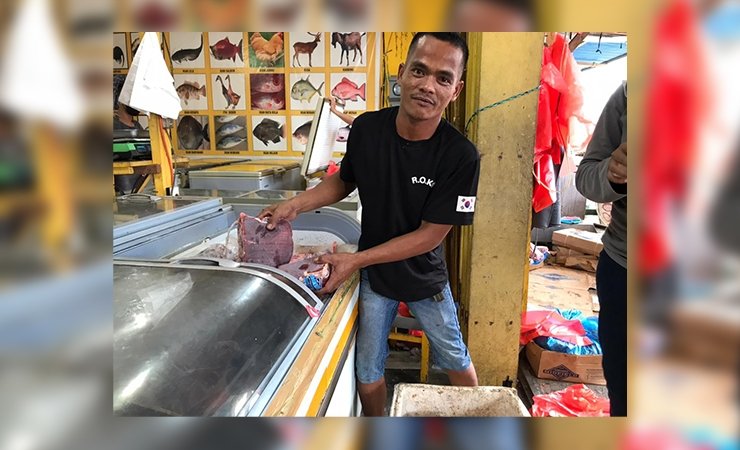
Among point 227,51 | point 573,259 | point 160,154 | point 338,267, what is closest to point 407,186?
point 338,267

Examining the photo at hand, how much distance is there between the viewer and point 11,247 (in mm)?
404

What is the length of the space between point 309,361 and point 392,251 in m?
0.50

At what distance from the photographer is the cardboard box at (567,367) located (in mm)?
1945

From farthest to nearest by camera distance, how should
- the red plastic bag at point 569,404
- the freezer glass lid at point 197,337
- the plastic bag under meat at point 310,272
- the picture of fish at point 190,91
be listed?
the picture of fish at point 190,91, the red plastic bag at point 569,404, the plastic bag under meat at point 310,272, the freezer glass lid at point 197,337

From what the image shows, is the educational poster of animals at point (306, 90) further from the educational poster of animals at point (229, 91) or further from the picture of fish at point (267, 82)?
the educational poster of animals at point (229, 91)

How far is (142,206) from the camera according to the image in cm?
154

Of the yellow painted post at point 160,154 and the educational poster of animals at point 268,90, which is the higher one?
the educational poster of animals at point 268,90

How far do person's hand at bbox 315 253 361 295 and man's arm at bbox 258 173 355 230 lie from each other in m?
0.31

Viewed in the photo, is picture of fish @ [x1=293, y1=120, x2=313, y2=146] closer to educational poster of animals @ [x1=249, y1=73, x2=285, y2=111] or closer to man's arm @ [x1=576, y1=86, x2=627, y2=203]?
educational poster of animals @ [x1=249, y1=73, x2=285, y2=111]

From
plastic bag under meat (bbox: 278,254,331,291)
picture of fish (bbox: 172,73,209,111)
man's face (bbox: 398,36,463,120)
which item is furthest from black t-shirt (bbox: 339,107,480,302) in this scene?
picture of fish (bbox: 172,73,209,111)

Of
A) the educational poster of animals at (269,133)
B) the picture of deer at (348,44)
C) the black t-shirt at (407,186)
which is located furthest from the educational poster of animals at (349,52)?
the black t-shirt at (407,186)

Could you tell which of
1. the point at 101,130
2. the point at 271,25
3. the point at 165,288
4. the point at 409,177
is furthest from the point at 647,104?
the point at 165,288

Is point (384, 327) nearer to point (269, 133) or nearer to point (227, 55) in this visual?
point (227, 55)

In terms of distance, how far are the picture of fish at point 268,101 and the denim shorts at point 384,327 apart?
2580 millimetres
